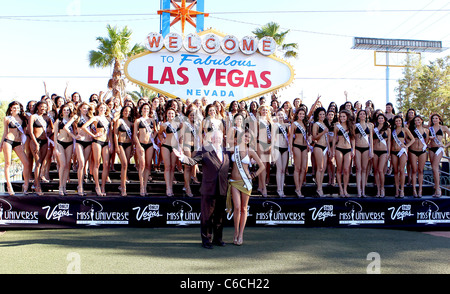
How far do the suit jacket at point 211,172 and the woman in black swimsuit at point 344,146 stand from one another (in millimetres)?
3298

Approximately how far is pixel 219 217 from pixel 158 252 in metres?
1.05

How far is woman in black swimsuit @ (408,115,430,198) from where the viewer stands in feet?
26.2

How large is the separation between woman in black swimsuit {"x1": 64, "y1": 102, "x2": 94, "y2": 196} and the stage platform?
455mm

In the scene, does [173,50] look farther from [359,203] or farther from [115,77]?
[115,77]

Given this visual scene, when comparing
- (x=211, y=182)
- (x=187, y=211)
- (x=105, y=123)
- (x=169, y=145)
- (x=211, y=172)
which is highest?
(x=105, y=123)

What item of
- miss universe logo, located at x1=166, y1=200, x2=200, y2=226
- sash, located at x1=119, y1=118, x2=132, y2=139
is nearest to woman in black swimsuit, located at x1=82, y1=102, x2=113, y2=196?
sash, located at x1=119, y1=118, x2=132, y2=139

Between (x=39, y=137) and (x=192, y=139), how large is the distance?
10.4ft

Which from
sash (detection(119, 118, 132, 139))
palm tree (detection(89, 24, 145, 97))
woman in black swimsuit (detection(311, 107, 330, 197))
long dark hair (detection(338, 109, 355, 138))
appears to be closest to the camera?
sash (detection(119, 118, 132, 139))

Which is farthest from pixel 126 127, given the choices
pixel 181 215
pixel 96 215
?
pixel 181 215

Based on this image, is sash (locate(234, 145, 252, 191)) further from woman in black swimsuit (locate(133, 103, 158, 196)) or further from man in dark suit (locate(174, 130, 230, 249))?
woman in black swimsuit (locate(133, 103, 158, 196))

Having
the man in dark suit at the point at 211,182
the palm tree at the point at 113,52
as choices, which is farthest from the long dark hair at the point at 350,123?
the palm tree at the point at 113,52

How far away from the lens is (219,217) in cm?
556

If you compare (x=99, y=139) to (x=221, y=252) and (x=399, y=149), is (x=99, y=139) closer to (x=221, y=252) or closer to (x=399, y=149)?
(x=221, y=252)

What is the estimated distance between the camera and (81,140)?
23.1ft
